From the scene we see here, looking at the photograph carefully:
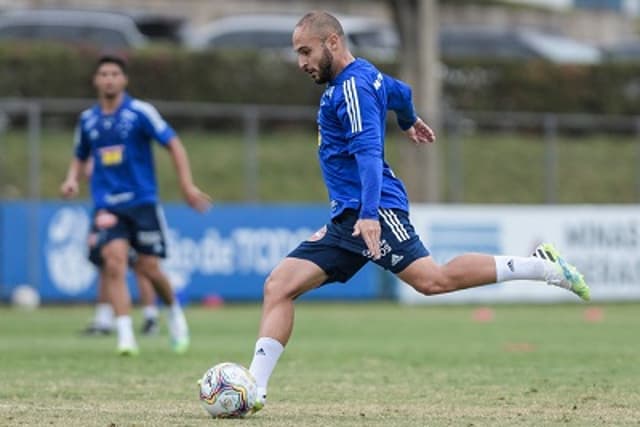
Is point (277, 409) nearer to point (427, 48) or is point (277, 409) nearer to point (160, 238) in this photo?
point (160, 238)

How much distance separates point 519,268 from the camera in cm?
915

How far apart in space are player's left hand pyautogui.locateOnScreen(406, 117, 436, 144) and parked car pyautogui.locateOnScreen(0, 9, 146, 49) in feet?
71.5

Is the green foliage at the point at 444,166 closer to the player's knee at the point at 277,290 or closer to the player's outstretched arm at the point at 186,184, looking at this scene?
the player's outstretched arm at the point at 186,184

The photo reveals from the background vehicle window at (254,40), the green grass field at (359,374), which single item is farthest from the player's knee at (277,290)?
the background vehicle window at (254,40)

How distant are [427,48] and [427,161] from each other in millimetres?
2104

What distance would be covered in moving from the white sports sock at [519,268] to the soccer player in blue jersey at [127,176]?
4787 mm

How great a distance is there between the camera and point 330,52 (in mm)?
8820

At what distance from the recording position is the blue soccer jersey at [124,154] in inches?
536

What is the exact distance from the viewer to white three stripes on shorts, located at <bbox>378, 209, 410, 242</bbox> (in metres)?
8.92

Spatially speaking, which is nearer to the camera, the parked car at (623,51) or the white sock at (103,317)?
the white sock at (103,317)

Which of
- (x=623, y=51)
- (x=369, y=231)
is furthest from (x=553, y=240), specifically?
(x=369, y=231)

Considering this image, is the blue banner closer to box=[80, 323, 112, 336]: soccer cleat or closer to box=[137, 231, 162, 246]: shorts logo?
box=[80, 323, 112, 336]: soccer cleat

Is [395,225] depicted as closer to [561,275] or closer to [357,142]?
[357,142]

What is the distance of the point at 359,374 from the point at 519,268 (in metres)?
2.62
